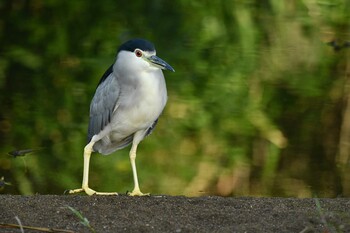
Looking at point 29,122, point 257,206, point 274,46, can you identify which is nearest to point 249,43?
point 274,46

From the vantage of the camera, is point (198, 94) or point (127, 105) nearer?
point (127, 105)

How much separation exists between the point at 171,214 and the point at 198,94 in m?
3.41

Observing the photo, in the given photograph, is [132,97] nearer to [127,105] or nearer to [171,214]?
[127,105]

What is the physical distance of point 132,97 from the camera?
4.72 metres

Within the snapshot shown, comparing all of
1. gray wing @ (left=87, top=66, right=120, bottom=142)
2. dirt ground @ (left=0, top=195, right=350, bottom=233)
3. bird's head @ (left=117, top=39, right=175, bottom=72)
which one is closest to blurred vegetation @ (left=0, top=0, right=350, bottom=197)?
gray wing @ (left=87, top=66, right=120, bottom=142)

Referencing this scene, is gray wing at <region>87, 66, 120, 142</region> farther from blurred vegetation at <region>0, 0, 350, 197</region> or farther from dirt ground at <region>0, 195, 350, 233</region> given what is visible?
blurred vegetation at <region>0, 0, 350, 197</region>

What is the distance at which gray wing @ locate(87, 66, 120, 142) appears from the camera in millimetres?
4785

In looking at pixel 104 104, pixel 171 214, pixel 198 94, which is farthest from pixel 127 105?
pixel 198 94

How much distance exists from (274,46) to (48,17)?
2.12 metres

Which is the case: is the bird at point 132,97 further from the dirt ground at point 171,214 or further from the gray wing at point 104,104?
the dirt ground at point 171,214

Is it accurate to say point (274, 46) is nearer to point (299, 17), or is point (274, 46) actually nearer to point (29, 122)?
point (299, 17)

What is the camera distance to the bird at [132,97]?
468 cm

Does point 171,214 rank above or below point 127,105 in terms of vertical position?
below

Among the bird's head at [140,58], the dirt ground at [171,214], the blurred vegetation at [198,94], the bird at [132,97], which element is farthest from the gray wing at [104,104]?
the blurred vegetation at [198,94]
